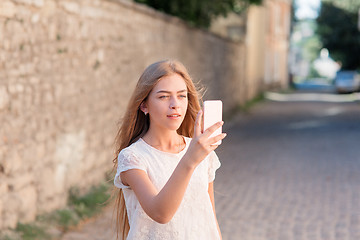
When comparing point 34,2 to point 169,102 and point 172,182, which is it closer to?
point 169,102

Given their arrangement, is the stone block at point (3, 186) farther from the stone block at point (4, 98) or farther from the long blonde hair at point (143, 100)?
the long blonde hair at point (143, 100)

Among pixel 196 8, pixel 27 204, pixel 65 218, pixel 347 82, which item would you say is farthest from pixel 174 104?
pixel 347 82

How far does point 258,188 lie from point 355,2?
34.9 meters

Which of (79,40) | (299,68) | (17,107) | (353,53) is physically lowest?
(299,68)

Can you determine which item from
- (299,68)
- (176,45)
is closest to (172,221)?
(176,45)

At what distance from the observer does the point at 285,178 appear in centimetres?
862

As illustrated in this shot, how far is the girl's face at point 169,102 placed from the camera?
219 centimetres

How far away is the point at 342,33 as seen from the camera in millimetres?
40781

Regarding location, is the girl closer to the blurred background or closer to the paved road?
the blurred background

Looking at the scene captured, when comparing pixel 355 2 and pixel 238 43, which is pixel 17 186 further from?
pixel 355 2

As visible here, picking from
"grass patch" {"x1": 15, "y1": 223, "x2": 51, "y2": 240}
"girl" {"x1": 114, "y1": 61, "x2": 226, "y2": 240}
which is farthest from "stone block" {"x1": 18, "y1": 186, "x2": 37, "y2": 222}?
"girl" {"x1": 114, "y1": 61, "x2": 226, "y2": 240}

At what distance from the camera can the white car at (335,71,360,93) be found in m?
37.5

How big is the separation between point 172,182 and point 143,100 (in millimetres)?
492

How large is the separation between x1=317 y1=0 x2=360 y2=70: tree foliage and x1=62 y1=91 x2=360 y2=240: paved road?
1032 inches
